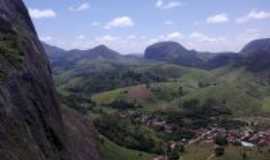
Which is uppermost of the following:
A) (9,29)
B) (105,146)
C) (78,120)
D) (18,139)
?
(9,29)

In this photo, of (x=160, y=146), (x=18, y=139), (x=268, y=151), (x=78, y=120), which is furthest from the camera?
(x=160, y=146)

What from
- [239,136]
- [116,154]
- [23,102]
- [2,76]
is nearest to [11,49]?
[2,76]

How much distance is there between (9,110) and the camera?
30125 millimetres

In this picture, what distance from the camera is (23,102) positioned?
34.0 metres

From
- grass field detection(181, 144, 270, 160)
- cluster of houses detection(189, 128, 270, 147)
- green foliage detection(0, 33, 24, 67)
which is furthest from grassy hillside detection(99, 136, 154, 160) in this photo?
green foliage detection(0, 33, 24, 67)

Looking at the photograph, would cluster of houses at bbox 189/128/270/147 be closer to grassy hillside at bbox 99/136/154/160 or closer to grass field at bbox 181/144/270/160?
grass field at bbox 181/144/270/160

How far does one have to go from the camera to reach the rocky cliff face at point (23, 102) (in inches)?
1127

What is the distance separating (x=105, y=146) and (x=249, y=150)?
5865 centimetres

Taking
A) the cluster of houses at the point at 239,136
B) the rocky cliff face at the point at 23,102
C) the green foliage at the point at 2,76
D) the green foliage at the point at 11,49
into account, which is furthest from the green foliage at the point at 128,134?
the green foliage at the point at 2,76

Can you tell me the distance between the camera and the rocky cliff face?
28616mm

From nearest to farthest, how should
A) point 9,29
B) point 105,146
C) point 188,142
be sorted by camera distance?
1. point 9,29
2. point 105,146
3. point 188,142

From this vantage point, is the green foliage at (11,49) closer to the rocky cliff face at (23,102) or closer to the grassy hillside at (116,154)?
the rocky cliff face at (23,102)

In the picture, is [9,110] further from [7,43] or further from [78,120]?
[78,120]

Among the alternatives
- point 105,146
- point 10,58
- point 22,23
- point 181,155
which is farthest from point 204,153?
point 10,58
